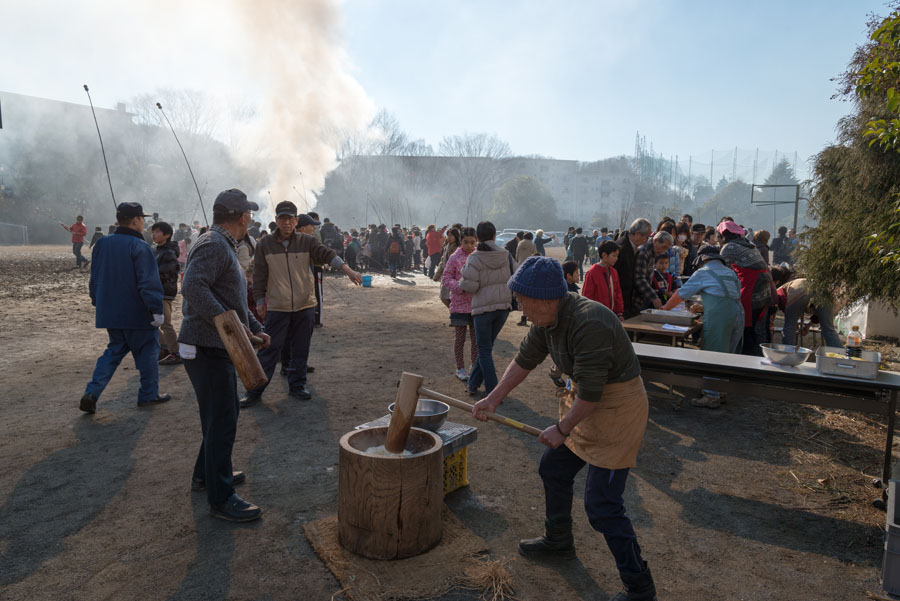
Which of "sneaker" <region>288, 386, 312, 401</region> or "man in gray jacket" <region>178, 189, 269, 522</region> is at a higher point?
"man in gray jacket" <region>178, 189, 269, 522</region>

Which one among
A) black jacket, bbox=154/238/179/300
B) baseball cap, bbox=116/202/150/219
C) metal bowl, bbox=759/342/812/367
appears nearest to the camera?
metal bowl, bbox=759/342/812/367

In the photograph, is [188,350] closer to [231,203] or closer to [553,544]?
[231,203]

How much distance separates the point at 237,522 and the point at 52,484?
1604 millimetres

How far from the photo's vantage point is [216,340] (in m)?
3.35

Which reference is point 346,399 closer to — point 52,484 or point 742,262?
point 52,484

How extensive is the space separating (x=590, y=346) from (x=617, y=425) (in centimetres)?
45

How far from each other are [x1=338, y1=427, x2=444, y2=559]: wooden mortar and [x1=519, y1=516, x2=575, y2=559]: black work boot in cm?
57

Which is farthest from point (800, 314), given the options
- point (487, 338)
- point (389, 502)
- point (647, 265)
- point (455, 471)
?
point (389, 502)

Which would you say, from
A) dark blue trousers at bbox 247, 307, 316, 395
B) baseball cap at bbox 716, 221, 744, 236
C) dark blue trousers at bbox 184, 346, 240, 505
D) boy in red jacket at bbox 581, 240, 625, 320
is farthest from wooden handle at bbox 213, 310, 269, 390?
baseball cap at bbox 716, 221, 744, 236

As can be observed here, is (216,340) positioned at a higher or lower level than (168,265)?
lower

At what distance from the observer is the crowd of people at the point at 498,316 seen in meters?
2.66

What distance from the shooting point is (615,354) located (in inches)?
104

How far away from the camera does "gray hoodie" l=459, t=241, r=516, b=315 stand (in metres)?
5.77

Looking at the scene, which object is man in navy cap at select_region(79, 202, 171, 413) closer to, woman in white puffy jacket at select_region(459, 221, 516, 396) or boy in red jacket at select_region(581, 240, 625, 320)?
woman in white puffy jacket at select_region(459, 221, 516, 396)
